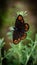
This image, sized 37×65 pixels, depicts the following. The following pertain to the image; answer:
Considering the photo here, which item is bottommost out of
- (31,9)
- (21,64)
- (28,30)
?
(21,64)

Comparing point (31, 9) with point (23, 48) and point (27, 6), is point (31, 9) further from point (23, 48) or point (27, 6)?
point (23, 48)

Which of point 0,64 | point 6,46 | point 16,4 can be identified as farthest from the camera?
point 16,4

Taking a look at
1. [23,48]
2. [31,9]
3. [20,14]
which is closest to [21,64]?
[23,48]

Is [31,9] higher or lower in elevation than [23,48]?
higher

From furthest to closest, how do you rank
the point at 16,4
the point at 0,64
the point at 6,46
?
the point at 16,4 → the point at 6,46 → the point at 0,64

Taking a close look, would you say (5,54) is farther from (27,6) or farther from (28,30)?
(27,6)

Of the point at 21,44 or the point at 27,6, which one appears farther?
the point at 27,6

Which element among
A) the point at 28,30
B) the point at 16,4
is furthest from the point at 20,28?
the point at 16,4
